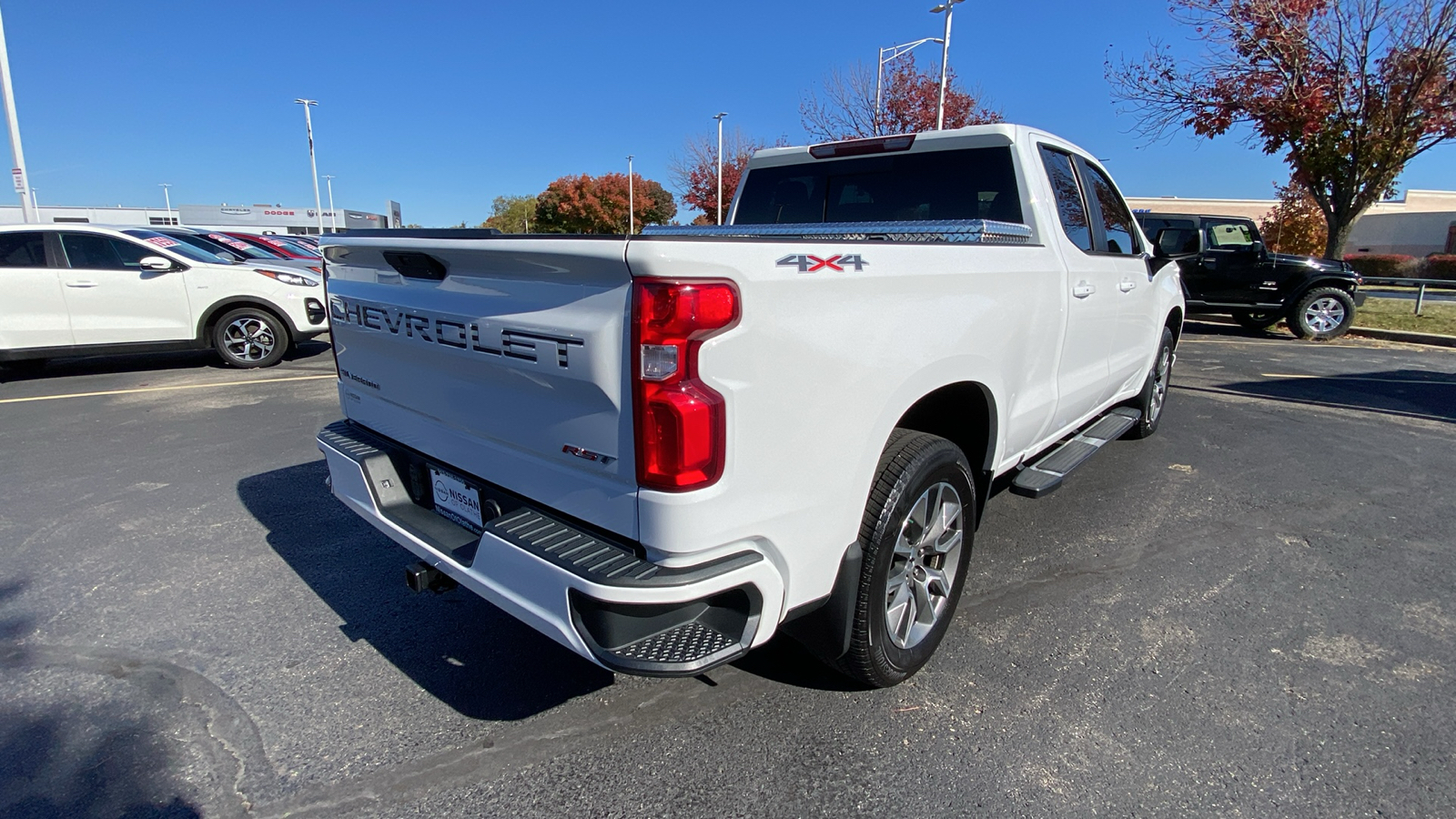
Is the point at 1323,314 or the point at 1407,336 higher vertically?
the point at 1323,314

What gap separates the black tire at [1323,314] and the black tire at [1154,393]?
8.49 metres

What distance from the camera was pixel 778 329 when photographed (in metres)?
1.84

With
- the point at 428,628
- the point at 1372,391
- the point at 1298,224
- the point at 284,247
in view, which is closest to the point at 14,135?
the point at 284,247

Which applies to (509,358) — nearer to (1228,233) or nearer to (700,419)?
(700,419)

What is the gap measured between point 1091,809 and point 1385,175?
58.6 feet

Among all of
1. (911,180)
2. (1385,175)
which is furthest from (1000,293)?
(1385,175)

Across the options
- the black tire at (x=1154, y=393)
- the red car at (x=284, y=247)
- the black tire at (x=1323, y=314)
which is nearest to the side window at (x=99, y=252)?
the red car at (x=284, y=247)

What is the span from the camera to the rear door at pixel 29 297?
7.88 metres

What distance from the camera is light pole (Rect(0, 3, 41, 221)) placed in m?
14.5

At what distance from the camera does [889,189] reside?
12.7 feet

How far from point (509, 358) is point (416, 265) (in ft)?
2.02

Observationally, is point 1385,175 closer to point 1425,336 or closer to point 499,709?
point 1425,336

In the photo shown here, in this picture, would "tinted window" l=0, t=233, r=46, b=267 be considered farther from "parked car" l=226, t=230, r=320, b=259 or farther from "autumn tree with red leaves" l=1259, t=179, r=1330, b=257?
"autumn tree with red leaves" l=1259, t=179, r=1330, b=257

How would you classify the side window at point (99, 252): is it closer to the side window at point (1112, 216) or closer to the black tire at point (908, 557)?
the black tire at point (908, 557)
